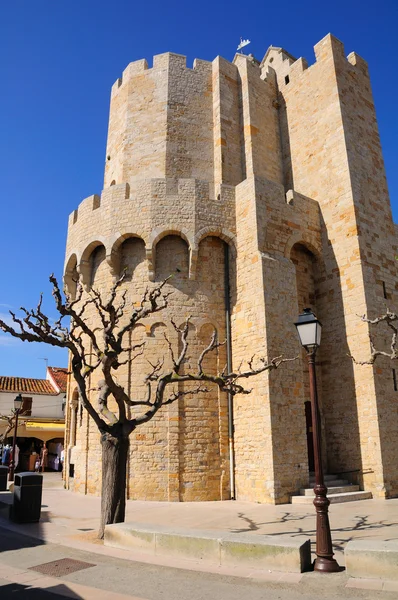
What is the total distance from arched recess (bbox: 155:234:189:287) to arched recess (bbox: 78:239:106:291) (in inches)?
83.6

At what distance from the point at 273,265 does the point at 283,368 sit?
124 inches

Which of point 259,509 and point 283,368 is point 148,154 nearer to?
point 283,368

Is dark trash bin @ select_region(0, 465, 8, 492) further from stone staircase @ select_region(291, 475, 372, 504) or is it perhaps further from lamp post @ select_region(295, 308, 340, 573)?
lamp post @ select_region(295, 308, 340, 573)

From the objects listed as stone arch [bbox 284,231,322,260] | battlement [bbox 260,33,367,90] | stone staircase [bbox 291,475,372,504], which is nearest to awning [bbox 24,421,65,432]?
stone staircase [bbox 291,475,372,504]

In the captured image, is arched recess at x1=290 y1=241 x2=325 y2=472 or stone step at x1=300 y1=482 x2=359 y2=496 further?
arched recess at x1=290 y1=241 x2=325 y2=472

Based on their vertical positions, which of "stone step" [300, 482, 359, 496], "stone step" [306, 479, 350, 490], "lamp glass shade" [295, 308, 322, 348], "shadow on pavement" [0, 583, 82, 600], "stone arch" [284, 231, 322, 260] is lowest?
"shadow on pavement" [0, 583, 82, 600]

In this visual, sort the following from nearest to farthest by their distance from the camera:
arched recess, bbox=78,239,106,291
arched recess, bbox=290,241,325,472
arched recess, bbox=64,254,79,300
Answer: arched recess, bbox=290,241,325,472, arched recess, bbox=78,239,106,291, arched recess, bbox=64,254,79,300

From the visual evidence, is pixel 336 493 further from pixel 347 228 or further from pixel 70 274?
pixel 70 274

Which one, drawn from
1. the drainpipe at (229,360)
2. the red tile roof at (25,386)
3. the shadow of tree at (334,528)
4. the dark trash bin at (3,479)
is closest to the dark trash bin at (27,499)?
the shadow of tree at (334,528)

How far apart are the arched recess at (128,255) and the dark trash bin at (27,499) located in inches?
271

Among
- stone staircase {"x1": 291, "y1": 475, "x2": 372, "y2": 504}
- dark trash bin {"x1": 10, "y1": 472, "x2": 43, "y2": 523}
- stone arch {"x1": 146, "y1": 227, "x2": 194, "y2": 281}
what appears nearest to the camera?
dark trash bin {"x1": 10, "y1": 472, "x2": 43, "y2": 523}

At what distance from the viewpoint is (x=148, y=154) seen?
16.9m

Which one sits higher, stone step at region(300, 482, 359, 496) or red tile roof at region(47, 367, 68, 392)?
red tile roof at region(47, 367, 68, 392)

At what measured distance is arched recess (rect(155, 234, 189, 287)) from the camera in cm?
1434
